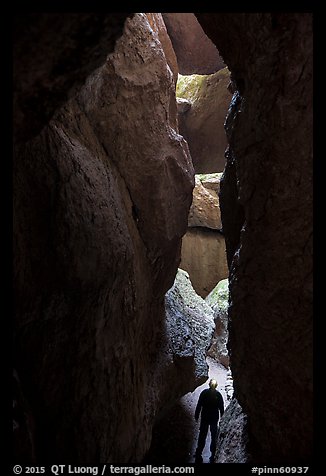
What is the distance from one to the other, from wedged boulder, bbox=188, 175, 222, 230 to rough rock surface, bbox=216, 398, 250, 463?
409 inches

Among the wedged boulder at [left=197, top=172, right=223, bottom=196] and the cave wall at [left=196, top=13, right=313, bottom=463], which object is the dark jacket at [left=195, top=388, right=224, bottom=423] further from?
the wedged boulder at [left=197, top=172, right=223, bottom=196]

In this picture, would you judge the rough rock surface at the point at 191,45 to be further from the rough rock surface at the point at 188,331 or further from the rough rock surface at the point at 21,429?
the rough rock surface at the point at 21,429

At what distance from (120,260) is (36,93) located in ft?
6.60

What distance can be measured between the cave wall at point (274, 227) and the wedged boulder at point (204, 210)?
10902 millimetres

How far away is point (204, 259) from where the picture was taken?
46.1ft

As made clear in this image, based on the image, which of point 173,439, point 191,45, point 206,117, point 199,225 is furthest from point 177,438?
point 199,225

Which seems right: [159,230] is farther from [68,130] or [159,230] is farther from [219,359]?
[219,359]

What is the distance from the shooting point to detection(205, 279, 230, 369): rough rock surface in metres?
10.4

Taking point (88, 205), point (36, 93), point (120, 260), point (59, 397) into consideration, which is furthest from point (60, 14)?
point (59, 397)

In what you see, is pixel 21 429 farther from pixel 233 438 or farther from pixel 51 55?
pixel 51 55

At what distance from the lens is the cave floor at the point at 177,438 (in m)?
5.29

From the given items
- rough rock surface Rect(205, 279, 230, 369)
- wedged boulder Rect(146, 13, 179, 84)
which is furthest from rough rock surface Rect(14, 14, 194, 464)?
rough rock surface Rect(205, 279, 230, 369)

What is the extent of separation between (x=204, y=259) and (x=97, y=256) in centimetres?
1114

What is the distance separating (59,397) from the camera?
9.50 ft
